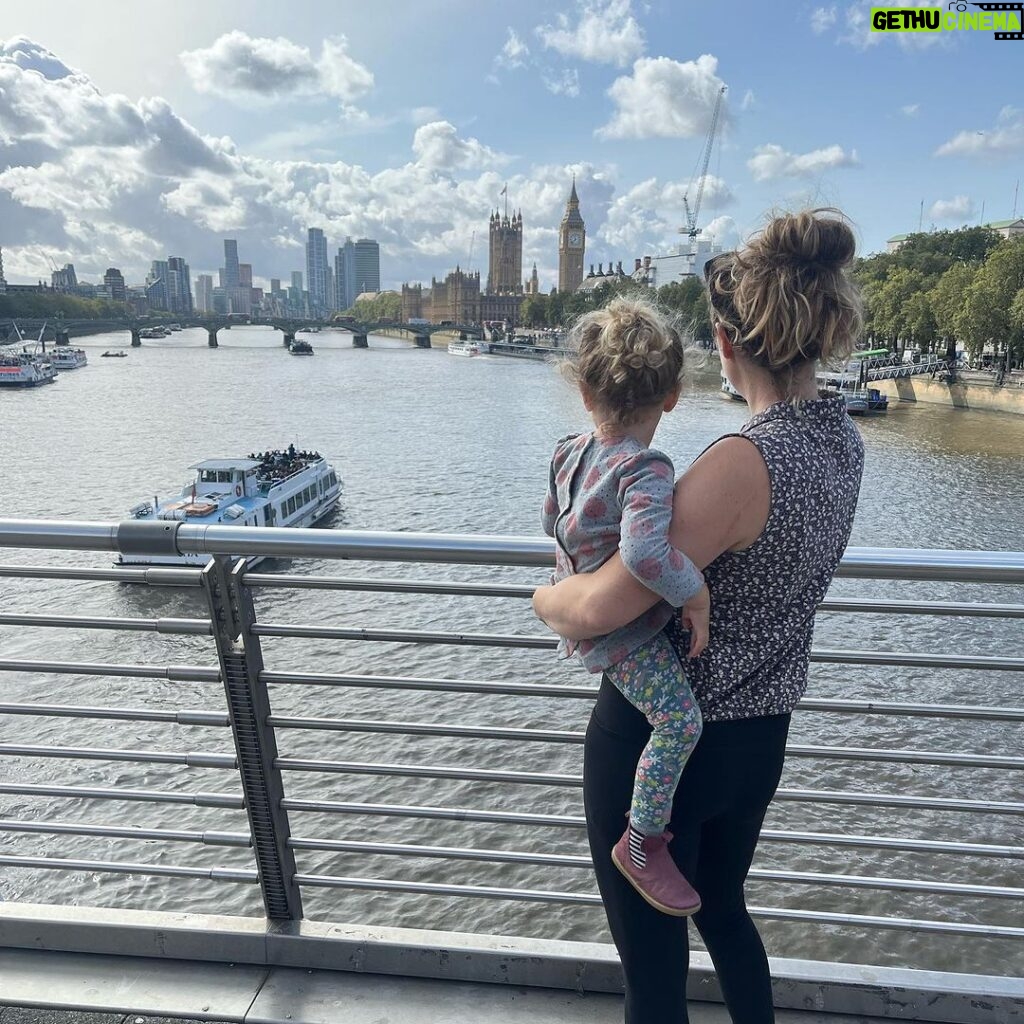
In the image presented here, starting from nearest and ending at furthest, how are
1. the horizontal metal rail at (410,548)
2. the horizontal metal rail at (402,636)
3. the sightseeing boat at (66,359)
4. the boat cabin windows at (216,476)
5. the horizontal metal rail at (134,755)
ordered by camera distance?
1. the horizontal metal rail at (410,548)
2. the horizontal metal rail at (402,636)
3. the horizontal metal rail at (134,755)
4. the boat cabin windows at (216,476)
5. the sightseeing boat at (66,359)

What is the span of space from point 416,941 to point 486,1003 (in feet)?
0.77

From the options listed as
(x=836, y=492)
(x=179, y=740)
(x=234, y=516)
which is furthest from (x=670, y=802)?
(x=234, y=516)

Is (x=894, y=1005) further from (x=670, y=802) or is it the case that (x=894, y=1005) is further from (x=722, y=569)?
(x=722, y=569)

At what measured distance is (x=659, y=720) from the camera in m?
1.51

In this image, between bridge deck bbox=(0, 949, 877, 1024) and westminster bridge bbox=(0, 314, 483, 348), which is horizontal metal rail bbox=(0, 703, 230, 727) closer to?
bridge deck bbox=(0, 949, 877, 1024)

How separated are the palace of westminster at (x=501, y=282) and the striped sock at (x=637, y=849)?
16172 centimetres

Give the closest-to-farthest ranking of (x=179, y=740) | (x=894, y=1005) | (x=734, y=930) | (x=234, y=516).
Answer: (x=734, y=930) < (x=894, y=1005) < (x=179, y=740) < (x=234, y=516)

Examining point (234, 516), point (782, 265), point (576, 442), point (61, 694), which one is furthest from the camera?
point (234, 516)

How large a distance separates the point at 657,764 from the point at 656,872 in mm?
210

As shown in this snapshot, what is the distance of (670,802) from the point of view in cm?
154

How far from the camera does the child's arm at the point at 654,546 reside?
1.39m

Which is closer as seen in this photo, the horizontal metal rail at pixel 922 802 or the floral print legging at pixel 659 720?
the floral print legging at pixel 659 720

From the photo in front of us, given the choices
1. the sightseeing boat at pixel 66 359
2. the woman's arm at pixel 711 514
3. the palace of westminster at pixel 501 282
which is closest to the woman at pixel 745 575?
the woman's arm at pixel 711 514

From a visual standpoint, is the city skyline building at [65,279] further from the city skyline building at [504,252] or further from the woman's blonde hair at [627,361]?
the woman's blonde hair at [627,361]
